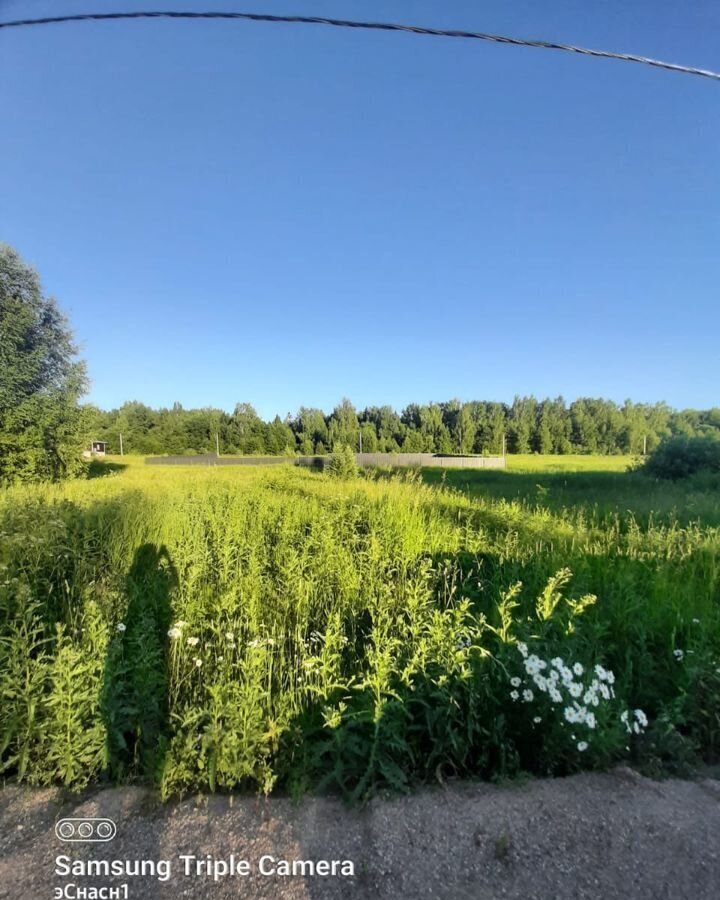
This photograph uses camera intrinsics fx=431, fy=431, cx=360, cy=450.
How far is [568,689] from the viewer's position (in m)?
1.83

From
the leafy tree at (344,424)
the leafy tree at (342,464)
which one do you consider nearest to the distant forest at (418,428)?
the leafy tree at (344,424)

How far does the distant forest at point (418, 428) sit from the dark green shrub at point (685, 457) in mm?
29919

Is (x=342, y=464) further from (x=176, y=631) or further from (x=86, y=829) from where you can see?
(x=86, y=829)

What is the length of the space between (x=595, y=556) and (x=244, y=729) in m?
3.74

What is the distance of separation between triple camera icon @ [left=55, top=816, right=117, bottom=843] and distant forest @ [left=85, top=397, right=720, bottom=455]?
1715 inches

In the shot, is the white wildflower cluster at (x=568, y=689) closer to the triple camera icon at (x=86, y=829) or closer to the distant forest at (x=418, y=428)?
the triple camera icon at (x=86, y=829)

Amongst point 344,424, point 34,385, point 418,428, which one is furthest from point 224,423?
point 34,385

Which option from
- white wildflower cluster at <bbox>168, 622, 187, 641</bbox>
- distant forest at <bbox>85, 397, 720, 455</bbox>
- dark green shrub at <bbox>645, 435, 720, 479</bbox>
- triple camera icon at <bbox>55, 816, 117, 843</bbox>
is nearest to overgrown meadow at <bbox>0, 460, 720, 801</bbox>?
white wildflower cluster at <bbox>168, 622, 187, 641</bbox>

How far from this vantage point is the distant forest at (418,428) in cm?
5094

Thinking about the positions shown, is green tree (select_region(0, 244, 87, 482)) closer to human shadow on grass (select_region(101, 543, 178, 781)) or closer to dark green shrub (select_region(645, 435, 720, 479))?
human shadow on grass (select_region(101, 543, 178, 781))

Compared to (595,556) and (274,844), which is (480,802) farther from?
(595,556)

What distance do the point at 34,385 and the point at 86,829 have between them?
16400mm

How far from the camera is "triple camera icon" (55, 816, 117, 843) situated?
1.43 meters

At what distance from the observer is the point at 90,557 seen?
4113mm
